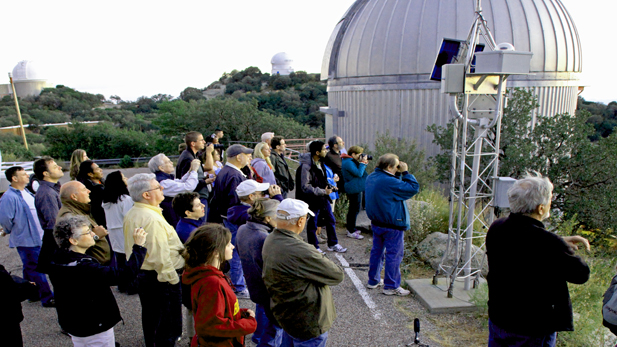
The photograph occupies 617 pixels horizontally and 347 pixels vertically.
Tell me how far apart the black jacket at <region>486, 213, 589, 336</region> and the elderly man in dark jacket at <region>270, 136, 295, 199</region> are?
4.08m

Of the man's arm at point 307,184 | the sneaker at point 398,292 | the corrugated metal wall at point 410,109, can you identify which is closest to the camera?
the sneaker at point 398,292

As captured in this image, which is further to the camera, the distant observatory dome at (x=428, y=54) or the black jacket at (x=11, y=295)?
the distant observatory dome at (x=428, y=54)

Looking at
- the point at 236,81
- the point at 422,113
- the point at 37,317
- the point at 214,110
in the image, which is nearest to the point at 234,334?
the point at 37,317

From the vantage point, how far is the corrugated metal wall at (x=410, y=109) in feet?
40.7

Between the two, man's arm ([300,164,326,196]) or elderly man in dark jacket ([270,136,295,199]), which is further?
elderly man in dark jacket ([270,136,295,199])

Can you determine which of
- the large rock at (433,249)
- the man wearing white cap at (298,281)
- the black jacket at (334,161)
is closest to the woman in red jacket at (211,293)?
the man wearing white cap at (298,281)

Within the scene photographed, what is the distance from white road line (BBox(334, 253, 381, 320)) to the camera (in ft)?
15.3

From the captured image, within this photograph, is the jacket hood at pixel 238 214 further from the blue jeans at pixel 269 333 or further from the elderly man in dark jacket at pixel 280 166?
the elderly man in dark jacket at pixel 280 166

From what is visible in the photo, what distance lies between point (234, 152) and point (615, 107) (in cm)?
3562

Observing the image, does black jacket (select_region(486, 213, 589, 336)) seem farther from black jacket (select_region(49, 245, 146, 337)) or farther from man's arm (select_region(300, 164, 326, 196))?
man's arm (select_region(300, 164, 326, 196))

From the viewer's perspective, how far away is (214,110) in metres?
24.5

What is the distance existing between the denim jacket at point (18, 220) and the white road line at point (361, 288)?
3.97 meters

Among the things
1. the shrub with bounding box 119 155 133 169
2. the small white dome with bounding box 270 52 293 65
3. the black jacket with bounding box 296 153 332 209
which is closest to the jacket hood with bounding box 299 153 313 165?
the black jacket with bounding box 296 153 332 209

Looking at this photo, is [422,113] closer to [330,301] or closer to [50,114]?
[330,301]
